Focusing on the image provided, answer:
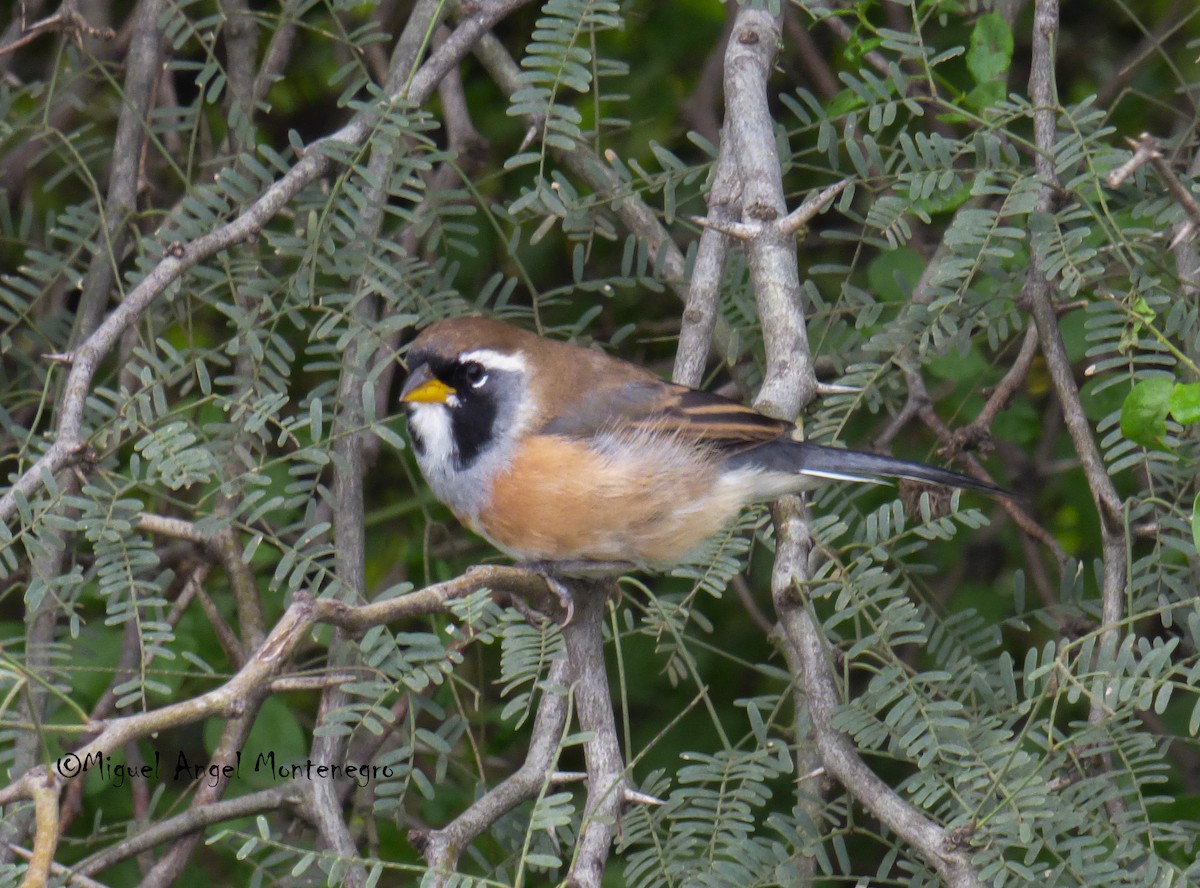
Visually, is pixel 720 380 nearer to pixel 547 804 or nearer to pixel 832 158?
pixel 832 158

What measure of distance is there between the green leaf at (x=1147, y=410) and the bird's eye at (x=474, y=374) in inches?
68.3

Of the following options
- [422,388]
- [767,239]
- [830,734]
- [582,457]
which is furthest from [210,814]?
[767,239]

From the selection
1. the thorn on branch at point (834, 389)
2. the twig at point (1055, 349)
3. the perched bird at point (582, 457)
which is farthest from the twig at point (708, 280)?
the twig at point (1055, 349)

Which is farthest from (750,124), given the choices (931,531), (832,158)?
(931,531)

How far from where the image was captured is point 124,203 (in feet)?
13.8

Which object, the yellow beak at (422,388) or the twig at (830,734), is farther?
the yellow beak at (422,388)

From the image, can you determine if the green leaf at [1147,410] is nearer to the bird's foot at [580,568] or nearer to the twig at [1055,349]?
the twig at [1055,349]

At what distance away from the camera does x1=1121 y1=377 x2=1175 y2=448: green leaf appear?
271 centimetres

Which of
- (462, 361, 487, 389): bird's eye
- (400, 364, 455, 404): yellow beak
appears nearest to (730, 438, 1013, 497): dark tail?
(462, 361, 487, 389): bird's eye

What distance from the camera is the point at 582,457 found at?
373 cm

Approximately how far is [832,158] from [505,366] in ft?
3.55

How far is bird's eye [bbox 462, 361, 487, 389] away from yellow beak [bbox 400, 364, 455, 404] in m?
0.07

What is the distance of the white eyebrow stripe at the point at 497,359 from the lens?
369 cm

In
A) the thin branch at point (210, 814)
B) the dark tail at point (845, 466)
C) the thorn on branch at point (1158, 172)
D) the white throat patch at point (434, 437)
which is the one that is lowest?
the thin branch at point (210, 814)
